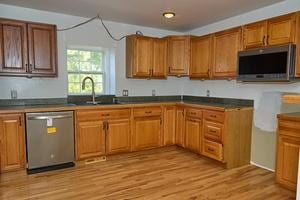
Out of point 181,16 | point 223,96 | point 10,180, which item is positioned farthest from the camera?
point 223,96

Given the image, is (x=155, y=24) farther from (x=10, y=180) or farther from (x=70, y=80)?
(x=10, y=180)

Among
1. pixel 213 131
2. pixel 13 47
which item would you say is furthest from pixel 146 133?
pixel 13 47

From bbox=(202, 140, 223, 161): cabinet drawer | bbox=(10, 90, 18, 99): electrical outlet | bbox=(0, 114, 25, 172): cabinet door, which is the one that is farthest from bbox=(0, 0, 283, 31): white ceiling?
bbox=(202, 140, 223, 161): cabinet drawer

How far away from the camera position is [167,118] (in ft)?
13.9

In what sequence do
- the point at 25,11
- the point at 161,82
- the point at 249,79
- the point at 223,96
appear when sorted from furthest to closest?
the point at 161,82
the point at 223,96
the point at 25,11
the point at 249,79

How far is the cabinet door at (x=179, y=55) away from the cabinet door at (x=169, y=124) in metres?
0.75

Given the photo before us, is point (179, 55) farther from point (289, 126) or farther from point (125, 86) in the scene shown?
point (289, 126)

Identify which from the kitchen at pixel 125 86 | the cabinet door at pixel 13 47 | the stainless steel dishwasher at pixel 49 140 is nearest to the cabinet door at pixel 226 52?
the kitchen at pixel 125 86

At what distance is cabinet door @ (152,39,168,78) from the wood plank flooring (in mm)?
1716

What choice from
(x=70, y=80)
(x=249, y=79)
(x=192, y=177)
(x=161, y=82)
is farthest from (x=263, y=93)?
(x=70, y=80)

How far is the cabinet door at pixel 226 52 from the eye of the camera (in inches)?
136

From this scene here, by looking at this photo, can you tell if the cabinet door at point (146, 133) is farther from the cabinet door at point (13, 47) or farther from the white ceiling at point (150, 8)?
the cabinet door at point (13, 47)

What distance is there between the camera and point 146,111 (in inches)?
157

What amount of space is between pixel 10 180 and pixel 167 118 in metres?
2.64
